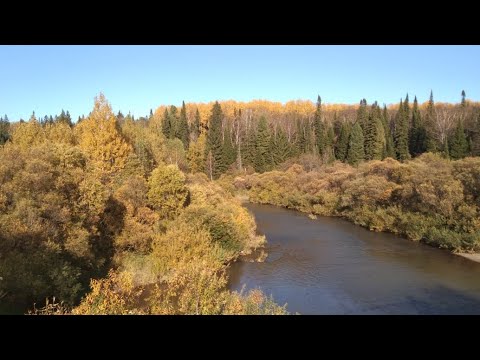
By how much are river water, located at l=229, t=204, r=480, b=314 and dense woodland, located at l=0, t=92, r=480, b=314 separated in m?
1.89

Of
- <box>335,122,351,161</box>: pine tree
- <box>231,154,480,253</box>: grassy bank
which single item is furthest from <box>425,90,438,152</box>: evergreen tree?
<box>231,154,480,253</box>: grassy bank

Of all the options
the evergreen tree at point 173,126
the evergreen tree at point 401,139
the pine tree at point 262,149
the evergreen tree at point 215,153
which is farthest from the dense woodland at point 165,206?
the evergreen tree at point 173,126

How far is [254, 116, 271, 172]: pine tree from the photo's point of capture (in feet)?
199

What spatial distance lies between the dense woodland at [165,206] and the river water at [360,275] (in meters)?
1.89

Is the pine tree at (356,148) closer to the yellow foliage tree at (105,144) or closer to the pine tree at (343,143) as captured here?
the pine tree at (343,143)

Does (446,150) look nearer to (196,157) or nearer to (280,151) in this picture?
(280,151)

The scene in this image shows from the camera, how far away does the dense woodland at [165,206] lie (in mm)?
14406

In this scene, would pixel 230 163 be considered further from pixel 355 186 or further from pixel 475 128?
pixel 475 128

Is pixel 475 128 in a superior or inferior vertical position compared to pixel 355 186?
superior

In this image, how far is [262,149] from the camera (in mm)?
61469
